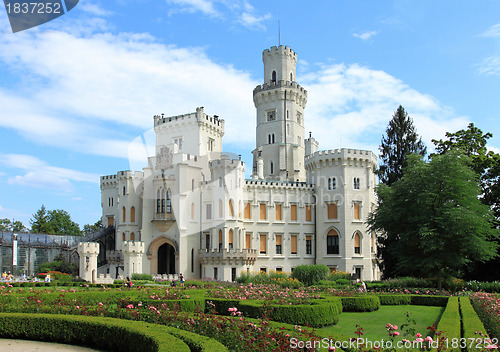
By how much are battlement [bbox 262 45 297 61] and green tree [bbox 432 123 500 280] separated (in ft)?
83.5

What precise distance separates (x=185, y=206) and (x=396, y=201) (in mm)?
23569

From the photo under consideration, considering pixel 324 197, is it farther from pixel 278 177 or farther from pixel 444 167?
pixel 444 167

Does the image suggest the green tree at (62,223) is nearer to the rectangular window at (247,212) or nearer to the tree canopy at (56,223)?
the tree canopy at (56,223)

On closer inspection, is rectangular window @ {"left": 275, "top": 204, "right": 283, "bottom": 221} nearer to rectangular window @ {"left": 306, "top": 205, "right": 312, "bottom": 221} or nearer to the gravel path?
rectangular window @ {"left": 306, "top": 205, "right": 312, "bottom": 221}

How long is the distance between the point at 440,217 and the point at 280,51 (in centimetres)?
3844

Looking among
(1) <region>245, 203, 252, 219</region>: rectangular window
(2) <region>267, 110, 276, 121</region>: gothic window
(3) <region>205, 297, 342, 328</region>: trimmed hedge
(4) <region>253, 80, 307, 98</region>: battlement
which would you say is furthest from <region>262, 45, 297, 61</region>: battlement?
(3) <region>205, 297, 342, 328</region>: trimmed hedge

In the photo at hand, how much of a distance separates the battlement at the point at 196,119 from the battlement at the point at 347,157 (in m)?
13.7

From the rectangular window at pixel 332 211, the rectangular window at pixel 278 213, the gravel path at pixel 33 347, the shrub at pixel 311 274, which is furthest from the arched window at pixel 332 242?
the gravel path at pixel 33 347

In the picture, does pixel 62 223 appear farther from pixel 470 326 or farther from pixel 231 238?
pixel 470 326

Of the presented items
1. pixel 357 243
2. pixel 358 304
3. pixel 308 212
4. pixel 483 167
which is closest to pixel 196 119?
pixel 308 212

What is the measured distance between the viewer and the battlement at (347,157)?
51656 mm

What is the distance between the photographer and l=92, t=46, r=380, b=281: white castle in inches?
1945

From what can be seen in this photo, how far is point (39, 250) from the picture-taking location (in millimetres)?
57531

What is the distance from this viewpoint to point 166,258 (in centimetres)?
5328
